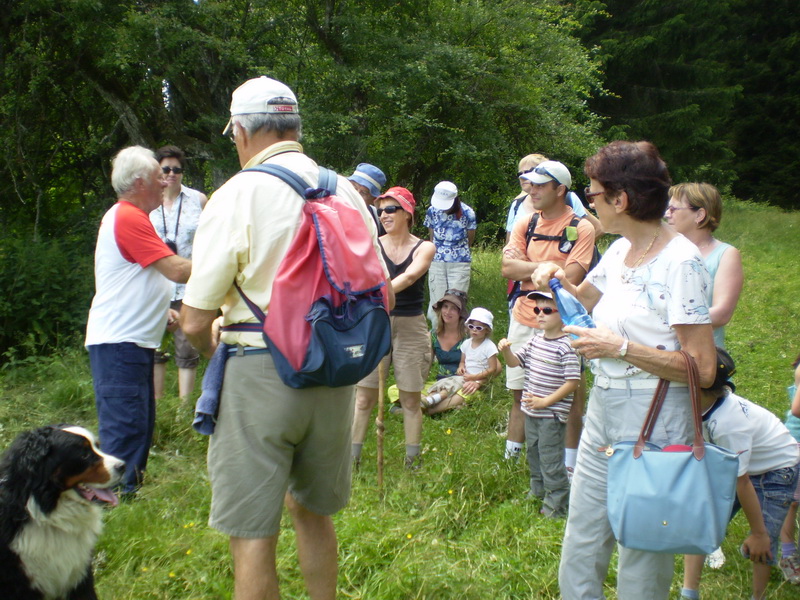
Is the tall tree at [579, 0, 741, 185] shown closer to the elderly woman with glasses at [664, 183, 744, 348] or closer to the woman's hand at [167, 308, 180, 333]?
the elderly woman with glasses at [664, 183, 744, 348]

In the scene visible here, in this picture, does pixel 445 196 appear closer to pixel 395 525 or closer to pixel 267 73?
pixel 267 73

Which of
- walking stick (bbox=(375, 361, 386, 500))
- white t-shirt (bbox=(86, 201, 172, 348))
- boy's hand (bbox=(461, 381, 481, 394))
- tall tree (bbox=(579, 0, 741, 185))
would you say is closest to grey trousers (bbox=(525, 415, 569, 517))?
walking stick (bbox=(375, 361, 386, 500))

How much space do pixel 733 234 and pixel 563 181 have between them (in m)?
16.7

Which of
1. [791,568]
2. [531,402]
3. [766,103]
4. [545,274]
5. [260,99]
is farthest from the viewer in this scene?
[766,103]

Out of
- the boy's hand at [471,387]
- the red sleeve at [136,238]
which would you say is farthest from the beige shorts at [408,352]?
the red sleeve at [136,238]

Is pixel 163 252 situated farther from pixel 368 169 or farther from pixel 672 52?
pixel 672 52

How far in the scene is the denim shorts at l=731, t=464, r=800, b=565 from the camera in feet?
10.6

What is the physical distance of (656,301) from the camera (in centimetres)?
239

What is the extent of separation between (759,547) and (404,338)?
2554 millimetres

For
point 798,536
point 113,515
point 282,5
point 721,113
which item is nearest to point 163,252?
point 113,515

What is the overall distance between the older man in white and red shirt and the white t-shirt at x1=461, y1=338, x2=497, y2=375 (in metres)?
2.98

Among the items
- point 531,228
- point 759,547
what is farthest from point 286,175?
point 531,228

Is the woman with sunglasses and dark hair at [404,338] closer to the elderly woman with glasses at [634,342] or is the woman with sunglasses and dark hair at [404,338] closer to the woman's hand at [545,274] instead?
the woman's hand at [545,274]

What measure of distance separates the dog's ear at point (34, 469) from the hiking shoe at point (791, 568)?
3382mm
